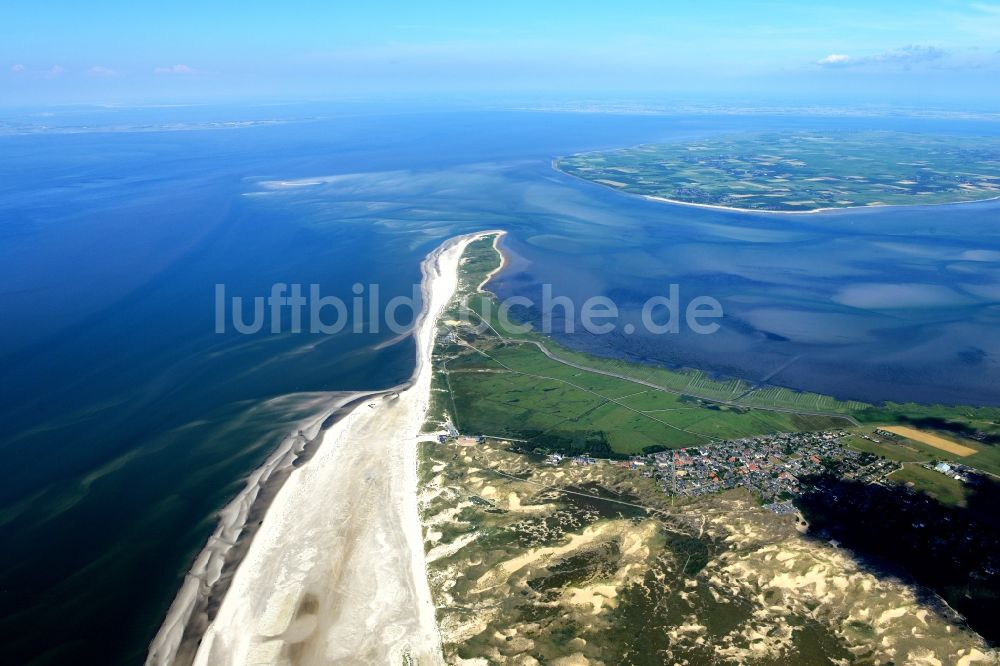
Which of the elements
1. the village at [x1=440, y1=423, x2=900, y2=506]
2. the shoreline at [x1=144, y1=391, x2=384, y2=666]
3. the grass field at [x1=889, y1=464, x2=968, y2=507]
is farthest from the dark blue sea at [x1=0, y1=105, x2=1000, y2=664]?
the grass field at [x1=889, y1=464, x2=968, y2=507]

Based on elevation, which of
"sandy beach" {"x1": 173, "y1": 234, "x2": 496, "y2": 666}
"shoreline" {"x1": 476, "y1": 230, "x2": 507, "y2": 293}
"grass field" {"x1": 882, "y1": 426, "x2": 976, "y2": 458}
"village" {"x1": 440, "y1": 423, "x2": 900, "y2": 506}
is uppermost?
"shoreline" {"x1": 476, "y1": 230, "x2": 507, "y2": 293}

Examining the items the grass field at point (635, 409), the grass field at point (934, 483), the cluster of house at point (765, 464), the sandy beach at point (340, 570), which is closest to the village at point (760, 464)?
the cluster of house at point (765, 464)

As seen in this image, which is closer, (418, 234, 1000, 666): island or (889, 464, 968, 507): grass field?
(418, 234, 1000, 666): island

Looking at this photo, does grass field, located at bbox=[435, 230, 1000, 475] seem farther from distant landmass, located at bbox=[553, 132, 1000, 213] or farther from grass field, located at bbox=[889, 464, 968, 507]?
distant landmass, located at bbox=[553, 132, 1000, 213]

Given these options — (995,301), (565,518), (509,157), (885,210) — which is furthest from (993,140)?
(565,518)

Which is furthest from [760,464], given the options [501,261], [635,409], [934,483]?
[501,261]

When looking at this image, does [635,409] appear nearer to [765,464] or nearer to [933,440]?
[765,464]
